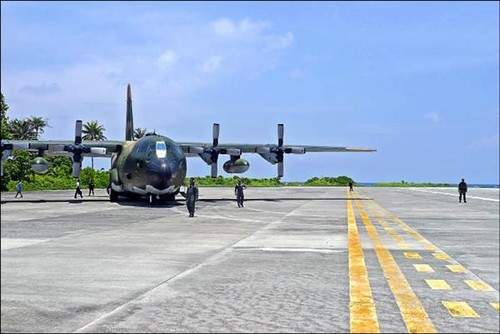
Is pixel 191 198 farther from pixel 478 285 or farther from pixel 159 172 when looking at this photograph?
pixel 478 285

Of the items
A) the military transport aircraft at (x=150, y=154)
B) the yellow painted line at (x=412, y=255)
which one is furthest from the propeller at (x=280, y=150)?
the yellow painted line at (x=412, y=255)

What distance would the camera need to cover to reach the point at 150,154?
32031 millimetres

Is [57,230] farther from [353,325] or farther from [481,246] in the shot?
[353,325]

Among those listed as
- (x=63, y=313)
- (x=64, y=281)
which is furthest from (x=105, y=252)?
(x=63, y=313)

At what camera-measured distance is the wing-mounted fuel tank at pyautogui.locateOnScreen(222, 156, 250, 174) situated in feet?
139

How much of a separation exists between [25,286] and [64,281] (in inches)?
23.1

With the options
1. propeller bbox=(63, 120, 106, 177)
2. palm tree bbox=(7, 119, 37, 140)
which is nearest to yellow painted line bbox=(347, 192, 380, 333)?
propeller bbox=(63, 120, 106, 177)

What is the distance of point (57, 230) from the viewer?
56.6 ft

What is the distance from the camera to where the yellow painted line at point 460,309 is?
6612mm

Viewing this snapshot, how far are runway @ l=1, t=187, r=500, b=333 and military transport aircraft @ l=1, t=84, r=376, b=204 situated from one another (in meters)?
15.5

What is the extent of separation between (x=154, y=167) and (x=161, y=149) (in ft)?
3.85

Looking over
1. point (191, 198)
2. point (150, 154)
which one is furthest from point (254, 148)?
point (191, 198)

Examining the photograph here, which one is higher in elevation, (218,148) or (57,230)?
(218,148)

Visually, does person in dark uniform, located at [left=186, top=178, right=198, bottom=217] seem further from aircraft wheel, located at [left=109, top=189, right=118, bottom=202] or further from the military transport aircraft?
aircraft wheel, located at [left=109, top=189, right=118, bottom=202]
